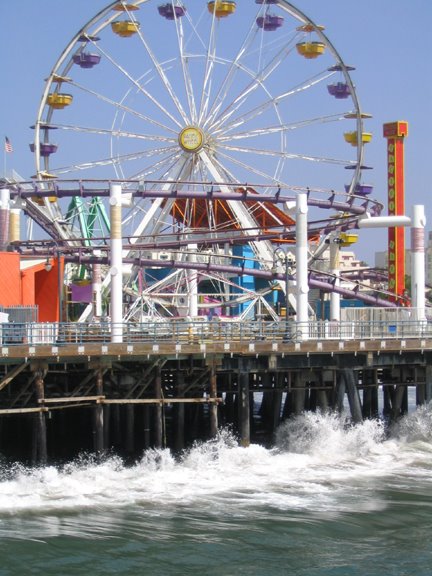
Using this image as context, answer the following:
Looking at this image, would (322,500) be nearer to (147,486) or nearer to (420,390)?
(147,486)

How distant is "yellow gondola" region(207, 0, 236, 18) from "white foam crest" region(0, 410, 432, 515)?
30636mm

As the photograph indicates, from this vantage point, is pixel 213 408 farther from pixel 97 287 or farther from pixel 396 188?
pixel 396 188

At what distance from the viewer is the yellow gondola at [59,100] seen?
70250 millimetres

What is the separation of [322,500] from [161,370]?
9.18 m

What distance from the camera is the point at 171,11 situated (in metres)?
70.9

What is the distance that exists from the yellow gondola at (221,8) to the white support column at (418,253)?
19.6 metres

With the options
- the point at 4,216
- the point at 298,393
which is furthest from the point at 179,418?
the point at 4,216

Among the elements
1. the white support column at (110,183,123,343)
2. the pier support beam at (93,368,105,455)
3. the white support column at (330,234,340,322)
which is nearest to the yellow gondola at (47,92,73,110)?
the white support column at (330,234,340,322)

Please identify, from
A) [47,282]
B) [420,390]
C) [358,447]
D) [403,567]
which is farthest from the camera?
[47,282]

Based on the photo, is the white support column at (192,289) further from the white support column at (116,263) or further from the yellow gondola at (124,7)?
the white support column at (116,263)

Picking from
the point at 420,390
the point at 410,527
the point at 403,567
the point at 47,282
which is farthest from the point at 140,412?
the point at 403,567

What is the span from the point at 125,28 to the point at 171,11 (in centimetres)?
294

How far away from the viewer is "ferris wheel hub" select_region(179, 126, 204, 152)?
228 feet

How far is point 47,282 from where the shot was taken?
55344 millimetres
